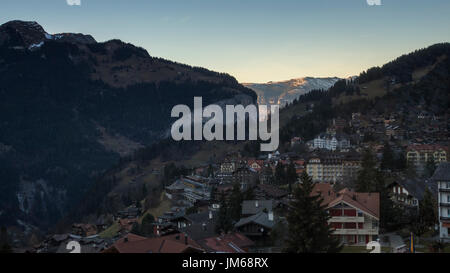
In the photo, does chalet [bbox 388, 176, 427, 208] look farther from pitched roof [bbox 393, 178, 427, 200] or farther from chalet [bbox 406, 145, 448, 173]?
chalet [bbox 406, 145, 448, 173]

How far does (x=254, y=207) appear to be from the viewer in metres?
68.1

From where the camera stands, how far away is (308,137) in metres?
182

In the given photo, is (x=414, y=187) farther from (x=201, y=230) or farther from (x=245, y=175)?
(x=245, y=175)

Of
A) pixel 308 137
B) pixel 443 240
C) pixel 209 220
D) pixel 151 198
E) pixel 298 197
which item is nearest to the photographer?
pixel 298 197

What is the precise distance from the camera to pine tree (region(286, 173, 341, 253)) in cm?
3656

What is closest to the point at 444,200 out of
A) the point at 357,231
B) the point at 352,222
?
the point at 357,231

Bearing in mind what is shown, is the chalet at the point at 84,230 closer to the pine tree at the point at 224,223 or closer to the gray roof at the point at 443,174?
the pine tree at the point at 224,223

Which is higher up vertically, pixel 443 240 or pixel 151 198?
pixel 443 240

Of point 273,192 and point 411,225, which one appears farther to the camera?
point 273,192

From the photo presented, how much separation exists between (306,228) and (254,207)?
31472mm

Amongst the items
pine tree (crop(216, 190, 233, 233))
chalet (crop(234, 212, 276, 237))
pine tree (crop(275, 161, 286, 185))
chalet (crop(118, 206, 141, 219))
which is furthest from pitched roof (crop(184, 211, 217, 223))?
chalet (crop(118, 206, 141, 219))
